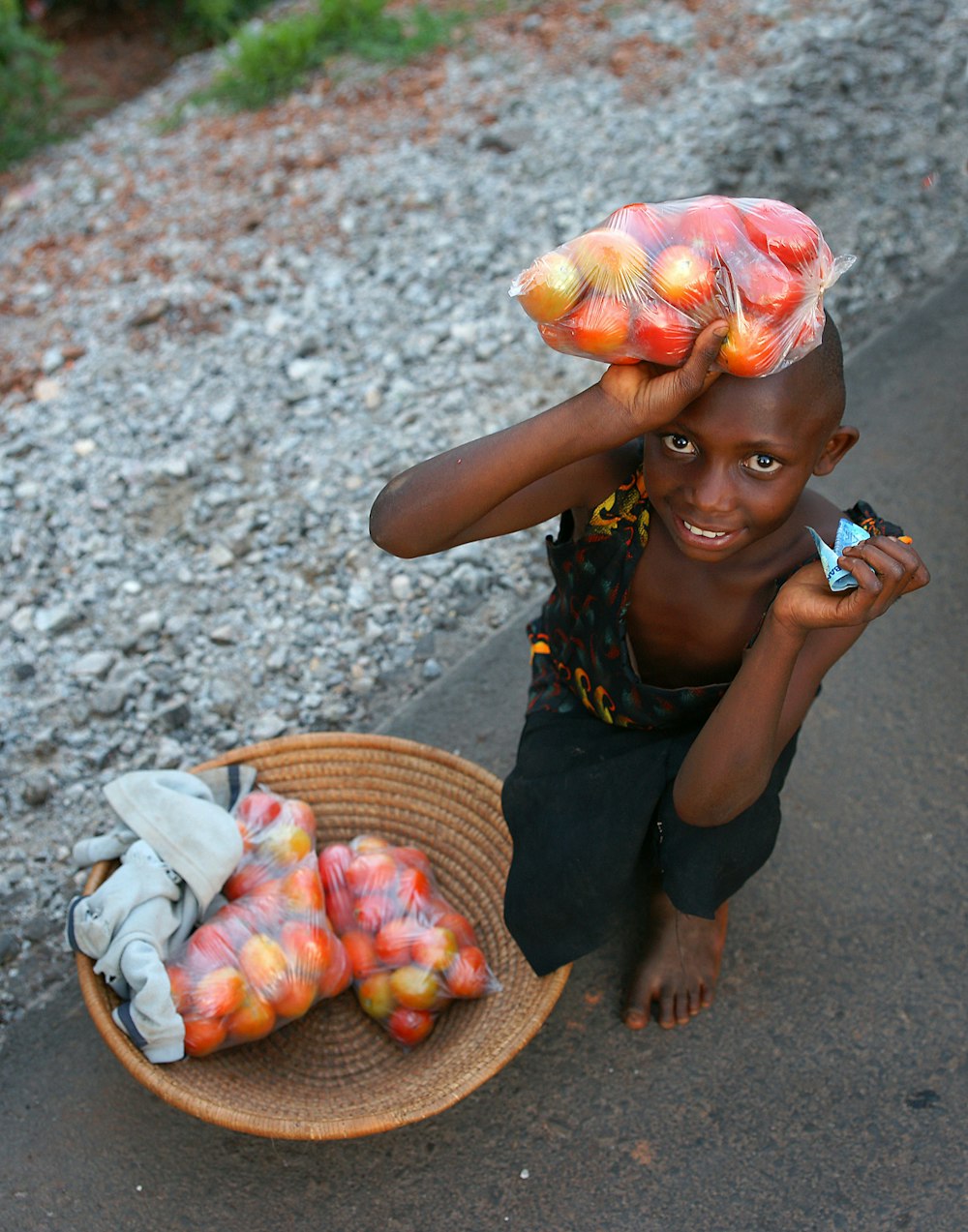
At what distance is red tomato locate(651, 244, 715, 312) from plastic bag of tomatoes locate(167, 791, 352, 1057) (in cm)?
132

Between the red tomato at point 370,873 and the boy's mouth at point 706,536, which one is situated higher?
the boy's mouth at point 706,536

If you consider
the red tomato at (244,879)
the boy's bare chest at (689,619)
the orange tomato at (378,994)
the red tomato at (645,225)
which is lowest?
the orange tomato at (378,994)

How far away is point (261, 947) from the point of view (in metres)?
2.13

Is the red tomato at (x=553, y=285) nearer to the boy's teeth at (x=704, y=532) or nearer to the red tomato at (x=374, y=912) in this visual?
the boy's teeth at (x=704, y=532)

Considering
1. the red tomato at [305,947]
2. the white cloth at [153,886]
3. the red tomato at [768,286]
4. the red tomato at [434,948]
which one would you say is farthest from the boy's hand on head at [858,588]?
the white cloth at [153,886]

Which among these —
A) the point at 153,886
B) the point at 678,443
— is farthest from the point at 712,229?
the point at 153,886

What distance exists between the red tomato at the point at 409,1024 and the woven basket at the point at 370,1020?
0.9 inches

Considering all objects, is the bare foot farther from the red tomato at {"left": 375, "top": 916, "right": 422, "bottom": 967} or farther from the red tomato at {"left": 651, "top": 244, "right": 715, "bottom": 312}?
the red tomato at {"left": 651, "top": 244, "right": 715, "bottom": 312}

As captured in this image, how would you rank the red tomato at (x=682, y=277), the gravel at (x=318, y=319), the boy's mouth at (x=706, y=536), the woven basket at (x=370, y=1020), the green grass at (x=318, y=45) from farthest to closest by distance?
the green grass at (x=318, y=45), the gravel at (x=318, y=319), the woven basket at (x=370, y=1020), the boy's mouth at (x=706, y=536), the red tomato at (x=682, y=277)

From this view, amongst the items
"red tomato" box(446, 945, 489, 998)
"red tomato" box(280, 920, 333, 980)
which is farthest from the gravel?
"red tomato" box(446, 945, 489, 998)

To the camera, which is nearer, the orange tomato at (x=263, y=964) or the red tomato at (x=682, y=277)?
the red tomato at (x=682, y=277)

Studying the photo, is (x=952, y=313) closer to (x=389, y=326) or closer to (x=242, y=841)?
(x=389, y=326)

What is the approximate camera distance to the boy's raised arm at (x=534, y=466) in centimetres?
162

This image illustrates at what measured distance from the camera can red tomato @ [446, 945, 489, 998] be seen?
2188 mm
